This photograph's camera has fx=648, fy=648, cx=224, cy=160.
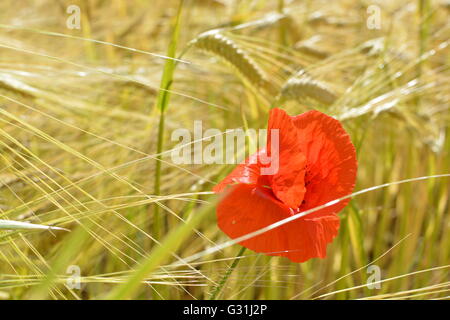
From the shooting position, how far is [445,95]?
36.4 inches

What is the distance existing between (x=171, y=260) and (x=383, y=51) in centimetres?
30

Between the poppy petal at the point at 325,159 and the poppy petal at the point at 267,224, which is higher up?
the poppy petal at the point at 325,159

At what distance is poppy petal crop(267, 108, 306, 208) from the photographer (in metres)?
0.36

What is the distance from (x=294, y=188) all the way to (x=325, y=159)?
0.12 ft

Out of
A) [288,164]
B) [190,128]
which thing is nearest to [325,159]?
[288,164]

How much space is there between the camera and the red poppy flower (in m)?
0.37

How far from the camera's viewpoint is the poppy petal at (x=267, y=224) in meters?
0.37

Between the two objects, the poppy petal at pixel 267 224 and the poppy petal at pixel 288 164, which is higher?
the poppy petal at pixel 288 164

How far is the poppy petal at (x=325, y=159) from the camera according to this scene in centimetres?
38

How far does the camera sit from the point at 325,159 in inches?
A: 15.3

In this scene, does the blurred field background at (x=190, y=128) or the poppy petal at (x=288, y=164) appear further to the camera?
the blurred field background at (x=190, y=128)

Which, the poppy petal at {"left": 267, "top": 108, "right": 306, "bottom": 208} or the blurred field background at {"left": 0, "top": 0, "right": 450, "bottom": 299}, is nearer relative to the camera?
the poppy petal at {"left": 267, "top": 108, "right": 306, "bottom": 208}

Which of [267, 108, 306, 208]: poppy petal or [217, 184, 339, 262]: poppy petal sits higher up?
[267, 108, 306, 208]: poppy petal
